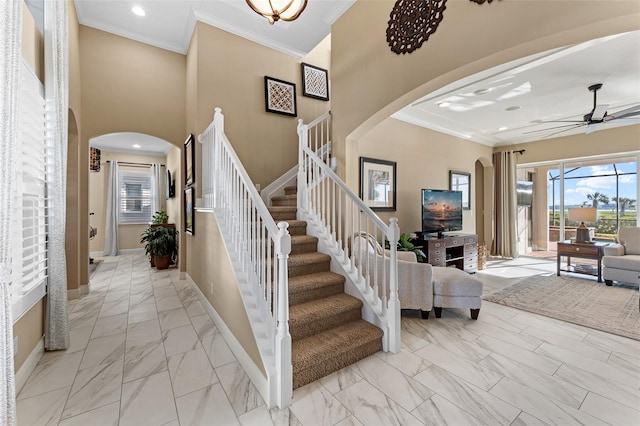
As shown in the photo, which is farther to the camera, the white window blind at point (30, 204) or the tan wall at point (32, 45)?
the tan wall at point (32, 45)

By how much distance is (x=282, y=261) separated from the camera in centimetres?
182

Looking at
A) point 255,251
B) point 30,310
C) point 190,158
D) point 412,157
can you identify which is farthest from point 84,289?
point 412,157

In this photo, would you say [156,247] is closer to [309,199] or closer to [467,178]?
[309,199]

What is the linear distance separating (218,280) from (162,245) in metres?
3.40

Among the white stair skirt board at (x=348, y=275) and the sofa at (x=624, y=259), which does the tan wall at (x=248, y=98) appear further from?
the sofa at (x=624, y=259)

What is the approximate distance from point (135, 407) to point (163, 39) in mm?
4967

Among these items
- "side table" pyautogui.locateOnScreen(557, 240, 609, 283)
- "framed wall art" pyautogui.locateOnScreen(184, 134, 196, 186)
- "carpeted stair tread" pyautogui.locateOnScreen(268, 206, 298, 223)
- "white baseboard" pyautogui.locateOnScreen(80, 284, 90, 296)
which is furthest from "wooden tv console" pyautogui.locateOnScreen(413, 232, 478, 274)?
"white baseboard" pyautogui.locateOnScreen(80, 284, 90, 296)

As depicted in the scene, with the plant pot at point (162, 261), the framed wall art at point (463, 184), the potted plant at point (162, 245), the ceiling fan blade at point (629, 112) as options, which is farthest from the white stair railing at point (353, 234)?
the plant pot at point (162, 261)

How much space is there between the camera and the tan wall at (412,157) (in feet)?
16.2

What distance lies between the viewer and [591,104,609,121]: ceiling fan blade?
360 cm

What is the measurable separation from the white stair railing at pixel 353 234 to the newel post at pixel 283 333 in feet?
3.32

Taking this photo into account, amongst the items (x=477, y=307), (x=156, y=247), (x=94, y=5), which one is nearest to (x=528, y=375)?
(x=477, y=307)

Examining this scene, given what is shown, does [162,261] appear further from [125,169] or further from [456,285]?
[456,285]

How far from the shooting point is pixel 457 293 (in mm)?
3162
